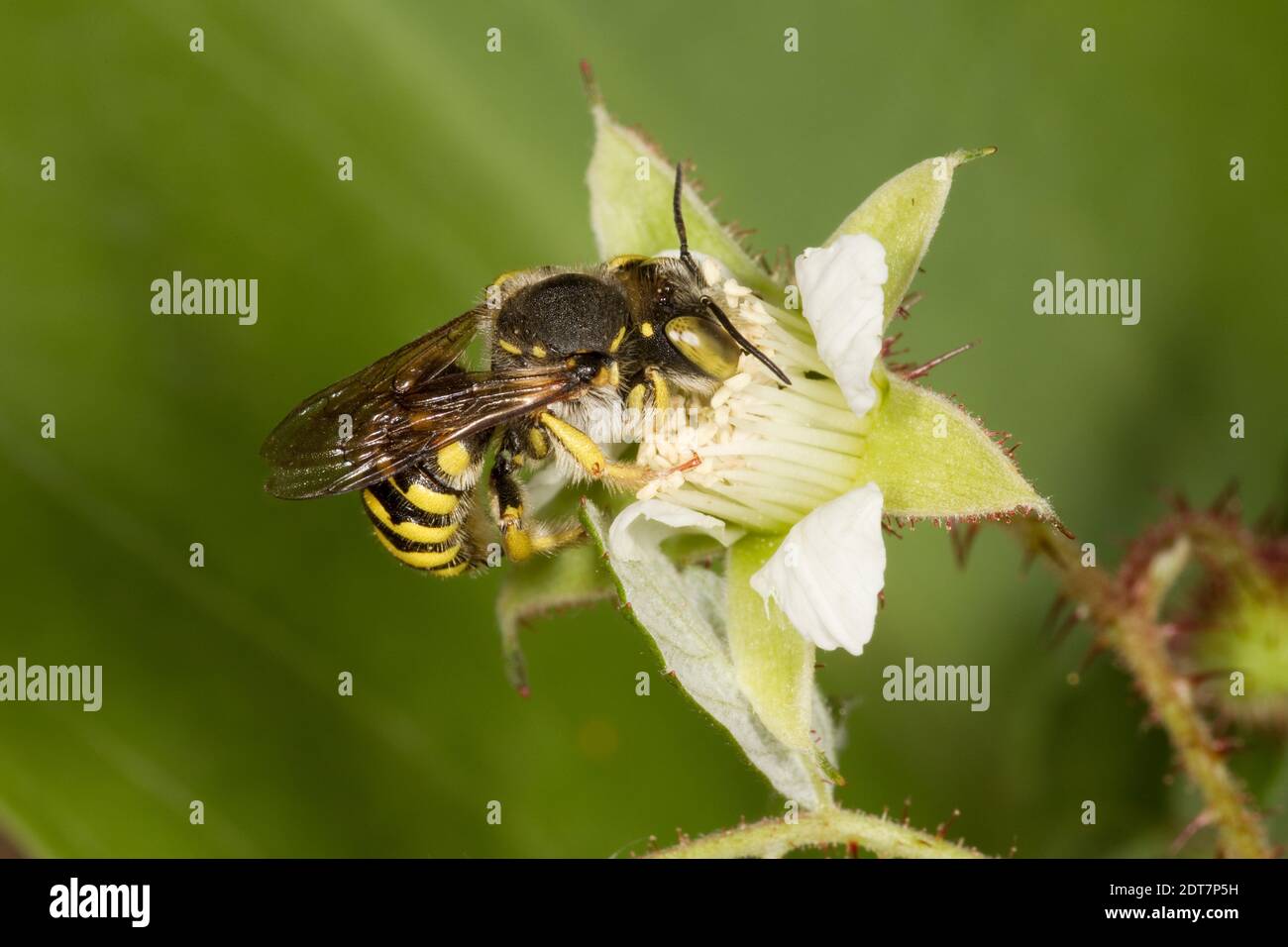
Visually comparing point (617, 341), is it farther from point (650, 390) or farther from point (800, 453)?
point (800, 453)

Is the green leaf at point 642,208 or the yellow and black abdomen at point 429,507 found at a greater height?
the green leaf at point 642,208

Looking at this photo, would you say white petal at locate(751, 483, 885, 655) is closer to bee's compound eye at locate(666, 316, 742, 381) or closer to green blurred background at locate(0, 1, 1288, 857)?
bee's compound eye at locate(666, 316, 742, 381)

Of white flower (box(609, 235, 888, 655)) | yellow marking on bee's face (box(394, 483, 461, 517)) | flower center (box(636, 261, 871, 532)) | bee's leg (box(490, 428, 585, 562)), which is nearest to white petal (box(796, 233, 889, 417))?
white flower (box(609, 235, 888, 655))

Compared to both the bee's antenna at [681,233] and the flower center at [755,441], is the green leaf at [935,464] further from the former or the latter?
the bee's antenna at [681,233]

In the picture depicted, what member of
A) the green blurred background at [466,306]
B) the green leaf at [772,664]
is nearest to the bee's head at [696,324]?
the green leaf at [772,664]

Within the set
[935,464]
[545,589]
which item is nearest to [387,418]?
[545,589]

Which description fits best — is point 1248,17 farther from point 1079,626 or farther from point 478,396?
point 478,396

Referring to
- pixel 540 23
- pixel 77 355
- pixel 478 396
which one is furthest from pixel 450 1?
pixel 478 396
